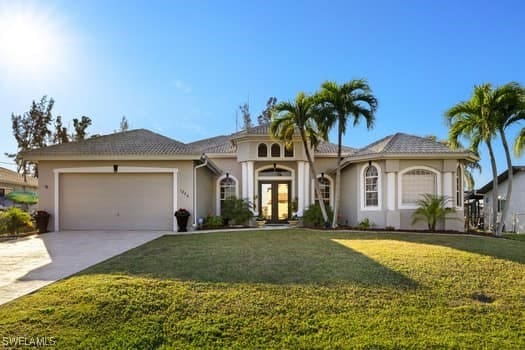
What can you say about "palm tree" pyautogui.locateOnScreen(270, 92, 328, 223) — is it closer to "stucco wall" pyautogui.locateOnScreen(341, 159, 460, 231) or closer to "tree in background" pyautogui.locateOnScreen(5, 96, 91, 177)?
"stucco wall" pyautogui.locateOnScreen(341, 159, 460, 231)

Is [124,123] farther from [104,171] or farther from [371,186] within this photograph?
[371,186]

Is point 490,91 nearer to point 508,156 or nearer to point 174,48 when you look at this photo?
point 508,156

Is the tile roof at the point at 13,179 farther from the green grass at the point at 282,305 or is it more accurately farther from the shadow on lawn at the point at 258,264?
the green grass at the point at 282,305

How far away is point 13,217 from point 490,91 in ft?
63.3

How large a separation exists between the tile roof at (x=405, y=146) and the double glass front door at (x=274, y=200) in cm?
446

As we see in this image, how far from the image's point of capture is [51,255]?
8.53 meters

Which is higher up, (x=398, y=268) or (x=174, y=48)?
(x=174, y=48)

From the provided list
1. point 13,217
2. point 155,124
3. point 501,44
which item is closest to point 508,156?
point 501,44

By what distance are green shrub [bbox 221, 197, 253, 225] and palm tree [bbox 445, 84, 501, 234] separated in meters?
9.41

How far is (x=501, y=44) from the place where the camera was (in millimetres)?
15266

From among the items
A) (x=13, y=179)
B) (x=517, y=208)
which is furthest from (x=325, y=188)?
(x=13, y=179)

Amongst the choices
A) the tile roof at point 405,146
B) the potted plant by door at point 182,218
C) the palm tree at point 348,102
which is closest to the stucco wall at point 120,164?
the potted plant by door at point 182,218

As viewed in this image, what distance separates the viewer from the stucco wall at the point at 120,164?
14.1m

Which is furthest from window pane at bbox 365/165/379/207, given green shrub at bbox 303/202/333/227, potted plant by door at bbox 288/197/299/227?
potted plant by door at bbox 288/197/299/227
